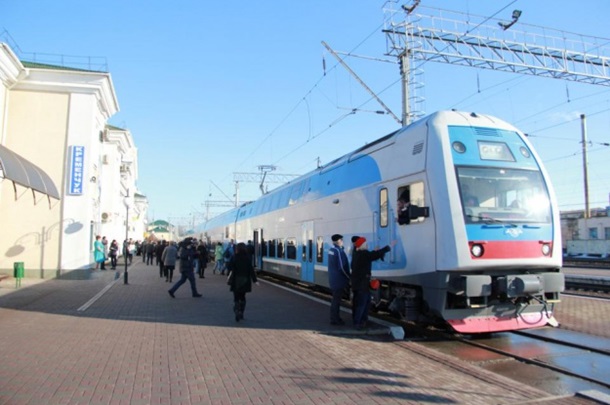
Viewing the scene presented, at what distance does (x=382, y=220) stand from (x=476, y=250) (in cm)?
242

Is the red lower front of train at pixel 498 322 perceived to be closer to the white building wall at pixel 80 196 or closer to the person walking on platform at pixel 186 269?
the person walking on platform at pixel 186 269

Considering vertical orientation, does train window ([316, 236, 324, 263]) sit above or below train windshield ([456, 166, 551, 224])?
below

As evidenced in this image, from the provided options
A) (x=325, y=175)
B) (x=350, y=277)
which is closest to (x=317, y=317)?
(x=350, y=277)

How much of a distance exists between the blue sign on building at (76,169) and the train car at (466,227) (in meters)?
15.1

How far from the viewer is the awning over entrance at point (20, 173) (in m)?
12.8

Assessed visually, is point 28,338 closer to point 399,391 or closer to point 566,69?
point 399,391

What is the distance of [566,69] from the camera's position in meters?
19.8

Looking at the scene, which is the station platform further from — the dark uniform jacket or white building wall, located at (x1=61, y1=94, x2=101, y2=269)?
white building wall, located at (x1=61, y1=94, x2=101, y2=269)

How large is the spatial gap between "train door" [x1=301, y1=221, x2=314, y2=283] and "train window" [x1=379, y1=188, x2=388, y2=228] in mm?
4769

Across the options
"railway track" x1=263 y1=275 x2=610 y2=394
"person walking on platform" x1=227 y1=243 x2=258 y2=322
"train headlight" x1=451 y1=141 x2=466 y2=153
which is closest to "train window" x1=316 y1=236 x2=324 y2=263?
"person walking on platform" x1=227 y1=243 x2=258 y2=322

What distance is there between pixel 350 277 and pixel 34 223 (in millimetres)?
15902

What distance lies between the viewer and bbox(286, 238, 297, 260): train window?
53.3ft

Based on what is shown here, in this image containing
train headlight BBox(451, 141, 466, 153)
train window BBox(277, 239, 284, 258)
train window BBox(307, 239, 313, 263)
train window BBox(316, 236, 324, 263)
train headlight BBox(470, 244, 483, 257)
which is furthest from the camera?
train window BBox(277, 239, 284, 258)

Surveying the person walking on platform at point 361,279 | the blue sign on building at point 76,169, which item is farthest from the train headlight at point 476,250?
the blue sign on building at point 76,169
